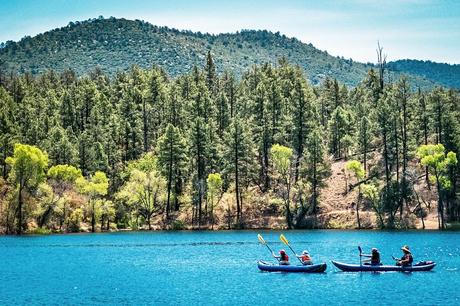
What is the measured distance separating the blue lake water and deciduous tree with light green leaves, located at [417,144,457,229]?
13.6 meters

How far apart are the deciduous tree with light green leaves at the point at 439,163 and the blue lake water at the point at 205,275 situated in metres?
13.6

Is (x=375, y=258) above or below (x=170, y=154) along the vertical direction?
below

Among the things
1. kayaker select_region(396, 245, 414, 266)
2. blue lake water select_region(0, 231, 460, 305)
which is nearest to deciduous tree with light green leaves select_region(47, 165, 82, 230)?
blue lake water select_region(0, 231, 460, 305)

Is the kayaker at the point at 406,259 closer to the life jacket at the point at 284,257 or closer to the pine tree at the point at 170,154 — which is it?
the life jacket at the point at 284,257

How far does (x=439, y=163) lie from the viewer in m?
108

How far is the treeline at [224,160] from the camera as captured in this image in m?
113

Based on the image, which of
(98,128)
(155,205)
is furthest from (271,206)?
(98,128)

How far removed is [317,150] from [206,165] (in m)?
21.5

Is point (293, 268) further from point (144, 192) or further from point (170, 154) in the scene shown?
point (170, 154)

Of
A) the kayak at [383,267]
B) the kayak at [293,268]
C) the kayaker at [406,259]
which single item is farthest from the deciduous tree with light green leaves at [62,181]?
the kayaker at [406,259]

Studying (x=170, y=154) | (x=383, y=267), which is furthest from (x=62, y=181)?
(x=383, y=267)

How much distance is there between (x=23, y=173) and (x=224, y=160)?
35.5 metres

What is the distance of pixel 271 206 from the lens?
120 metres

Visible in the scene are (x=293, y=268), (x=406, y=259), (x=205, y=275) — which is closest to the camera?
(x=406, y=259)
